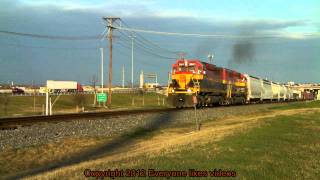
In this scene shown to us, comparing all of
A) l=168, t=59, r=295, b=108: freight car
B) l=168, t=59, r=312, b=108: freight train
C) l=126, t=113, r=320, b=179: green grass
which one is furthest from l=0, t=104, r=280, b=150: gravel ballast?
l=126, t=113, r=320, b=179: green grass

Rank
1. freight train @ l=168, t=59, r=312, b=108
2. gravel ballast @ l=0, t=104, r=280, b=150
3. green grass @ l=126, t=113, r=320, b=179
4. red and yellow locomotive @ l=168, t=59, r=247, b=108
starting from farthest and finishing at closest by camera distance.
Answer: freight train @ l=168, t=59, r=312, b=108 → red and yellow locomotive @ l=168, t=59, r=247, b=108 → gravel ballast @ l=0, t=104, r=280, b=150 → green grass @ l=126, t=113, r=320, b=179

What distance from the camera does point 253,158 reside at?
1253 centimetres

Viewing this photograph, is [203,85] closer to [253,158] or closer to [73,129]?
[73,129]

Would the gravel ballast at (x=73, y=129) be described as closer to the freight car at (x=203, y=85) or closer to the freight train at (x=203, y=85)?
the freight train at (x=203, y=85)

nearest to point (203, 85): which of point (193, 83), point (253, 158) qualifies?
point (193, 83)

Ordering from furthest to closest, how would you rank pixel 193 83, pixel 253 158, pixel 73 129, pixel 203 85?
1. pixel 203 85
2. pixel 193 83
3. pixel 73 129
4. pixel 253 158

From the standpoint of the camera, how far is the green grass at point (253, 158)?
10812 millimetres

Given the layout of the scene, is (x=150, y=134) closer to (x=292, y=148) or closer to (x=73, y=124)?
(x=73, y=124)

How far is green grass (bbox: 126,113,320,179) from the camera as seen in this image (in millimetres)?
A: 10812

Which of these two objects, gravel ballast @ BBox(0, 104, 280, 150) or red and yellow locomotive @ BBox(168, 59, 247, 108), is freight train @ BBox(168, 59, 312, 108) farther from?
gravel ballast @ BBox(0, 104, 280, 150)

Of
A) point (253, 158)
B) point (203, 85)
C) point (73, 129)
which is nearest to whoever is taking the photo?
point (253, 158)

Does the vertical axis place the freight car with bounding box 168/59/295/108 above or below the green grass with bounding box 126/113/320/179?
above

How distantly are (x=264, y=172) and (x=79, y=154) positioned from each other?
33.2 feet

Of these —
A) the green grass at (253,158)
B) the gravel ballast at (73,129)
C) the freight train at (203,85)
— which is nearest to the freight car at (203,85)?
the freight train at (203,85)
